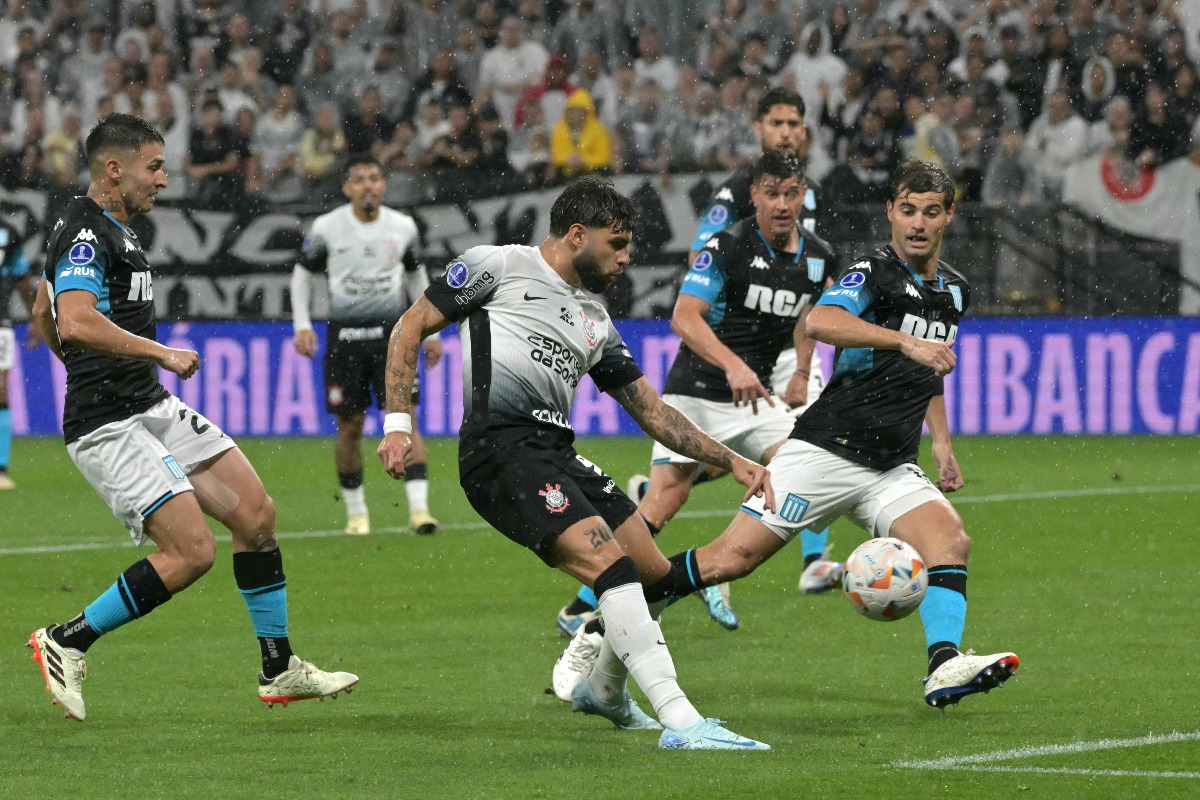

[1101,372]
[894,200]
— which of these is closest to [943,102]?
[1101,372]

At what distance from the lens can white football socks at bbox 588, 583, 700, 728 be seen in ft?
19.4

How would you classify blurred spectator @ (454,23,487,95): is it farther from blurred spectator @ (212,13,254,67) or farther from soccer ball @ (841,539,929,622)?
soccer ball @ (841,539,929,622)

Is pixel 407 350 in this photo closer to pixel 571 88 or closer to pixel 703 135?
pixel 703 135

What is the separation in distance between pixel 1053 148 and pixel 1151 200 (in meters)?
1.14

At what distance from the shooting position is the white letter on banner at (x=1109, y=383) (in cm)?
1750

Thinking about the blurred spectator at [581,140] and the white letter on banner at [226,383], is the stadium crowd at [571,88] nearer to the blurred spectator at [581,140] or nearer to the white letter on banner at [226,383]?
the blurred spectator at [581,140]

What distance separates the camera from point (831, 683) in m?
7.34

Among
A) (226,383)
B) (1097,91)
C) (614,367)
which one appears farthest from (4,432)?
(1097,91)

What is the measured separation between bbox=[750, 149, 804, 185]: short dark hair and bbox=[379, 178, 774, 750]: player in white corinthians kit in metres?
2.50

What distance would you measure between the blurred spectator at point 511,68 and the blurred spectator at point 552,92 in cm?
11

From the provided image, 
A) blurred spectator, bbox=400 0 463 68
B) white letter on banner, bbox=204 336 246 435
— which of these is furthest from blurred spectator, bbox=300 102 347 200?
white letter on banner, bbox=204 336 246 435

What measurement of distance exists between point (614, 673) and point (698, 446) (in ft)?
2.73

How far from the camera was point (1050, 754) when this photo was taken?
5891 mm

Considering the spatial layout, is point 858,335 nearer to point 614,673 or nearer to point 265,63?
point 614,673
